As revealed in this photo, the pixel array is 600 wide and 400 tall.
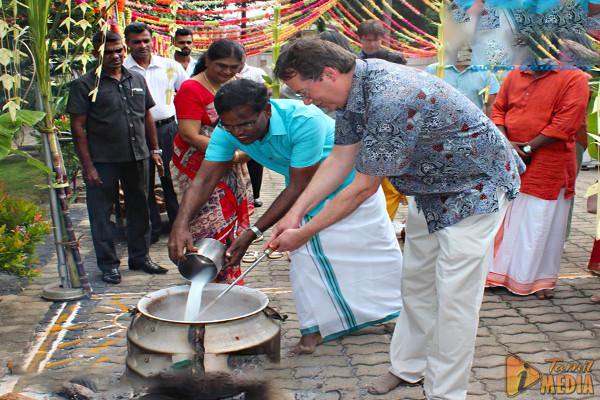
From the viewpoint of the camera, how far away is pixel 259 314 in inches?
109

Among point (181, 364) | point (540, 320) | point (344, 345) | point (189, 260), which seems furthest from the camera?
point (540, 320)

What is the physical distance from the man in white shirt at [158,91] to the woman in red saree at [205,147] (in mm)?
1603

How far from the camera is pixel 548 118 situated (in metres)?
4.22

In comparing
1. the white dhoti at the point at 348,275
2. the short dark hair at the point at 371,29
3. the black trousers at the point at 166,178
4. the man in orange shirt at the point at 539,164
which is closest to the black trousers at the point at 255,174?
the black trousers at the point at 166,178

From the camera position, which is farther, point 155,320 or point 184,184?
point 184,184

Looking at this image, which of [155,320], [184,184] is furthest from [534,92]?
[155,320]

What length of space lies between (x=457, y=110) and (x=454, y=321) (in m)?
0.95

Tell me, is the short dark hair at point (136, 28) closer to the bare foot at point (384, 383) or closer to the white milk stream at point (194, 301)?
the white milk stream at point (194, 301)

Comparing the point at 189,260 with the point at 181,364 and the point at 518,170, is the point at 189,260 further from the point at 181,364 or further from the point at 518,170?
the point at 518,170

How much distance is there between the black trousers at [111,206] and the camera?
488 cm

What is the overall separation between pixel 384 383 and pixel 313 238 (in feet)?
3.08

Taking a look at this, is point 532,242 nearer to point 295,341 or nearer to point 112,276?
point 295,341

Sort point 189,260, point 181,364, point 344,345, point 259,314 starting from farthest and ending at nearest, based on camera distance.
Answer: point 344,345 < point 189,260 < point 259,314 < point 181,364

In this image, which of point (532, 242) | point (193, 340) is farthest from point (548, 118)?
point (193, 340)
